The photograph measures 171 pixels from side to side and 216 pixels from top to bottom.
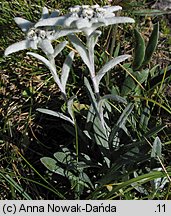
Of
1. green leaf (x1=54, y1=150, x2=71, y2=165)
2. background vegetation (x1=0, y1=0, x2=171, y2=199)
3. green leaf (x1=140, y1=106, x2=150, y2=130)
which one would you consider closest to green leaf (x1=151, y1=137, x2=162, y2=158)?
background vegetation (x1=0, y1=0, x2=171, y2=199)

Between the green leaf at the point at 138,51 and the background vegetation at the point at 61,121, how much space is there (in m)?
0.08

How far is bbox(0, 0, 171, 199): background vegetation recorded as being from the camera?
1824mm

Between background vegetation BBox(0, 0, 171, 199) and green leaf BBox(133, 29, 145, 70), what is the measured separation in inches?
3.1

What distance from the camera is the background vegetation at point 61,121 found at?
1.82 m

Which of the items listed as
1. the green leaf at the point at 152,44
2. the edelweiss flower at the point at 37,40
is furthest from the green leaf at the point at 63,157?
the green leaf at the point at 152,44

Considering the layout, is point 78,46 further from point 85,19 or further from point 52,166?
point 52,166

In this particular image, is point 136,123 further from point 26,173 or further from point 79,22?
point 79,22

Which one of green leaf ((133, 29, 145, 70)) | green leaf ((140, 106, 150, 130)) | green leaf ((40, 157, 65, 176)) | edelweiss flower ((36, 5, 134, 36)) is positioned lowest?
green leaf ((40, 157, 65, 176))

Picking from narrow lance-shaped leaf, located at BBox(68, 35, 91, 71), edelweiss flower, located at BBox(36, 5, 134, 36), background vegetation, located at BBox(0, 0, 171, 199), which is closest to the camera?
edelweiss flower, located at BBox(36, 5, 134, 36)

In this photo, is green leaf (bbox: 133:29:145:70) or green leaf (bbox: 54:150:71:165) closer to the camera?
green leaf (bbox: 54:150:71:165)

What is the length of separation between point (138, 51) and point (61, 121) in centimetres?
52

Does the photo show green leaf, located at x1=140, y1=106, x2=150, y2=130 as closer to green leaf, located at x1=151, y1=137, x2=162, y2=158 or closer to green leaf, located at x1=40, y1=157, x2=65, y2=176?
green leaf, located at x1=151, y1=137, x2=162, y2=158

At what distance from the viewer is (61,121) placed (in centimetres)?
225

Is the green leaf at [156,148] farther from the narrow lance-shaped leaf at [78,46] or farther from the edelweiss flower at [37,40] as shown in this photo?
the edelweiss flower at [37,40]
